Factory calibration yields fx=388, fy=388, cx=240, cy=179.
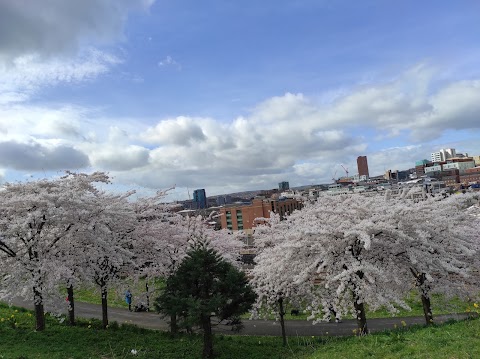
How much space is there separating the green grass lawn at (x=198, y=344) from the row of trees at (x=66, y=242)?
1.57 meters

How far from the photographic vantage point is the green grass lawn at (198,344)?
37.8 ft

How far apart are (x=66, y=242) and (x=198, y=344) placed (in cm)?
770

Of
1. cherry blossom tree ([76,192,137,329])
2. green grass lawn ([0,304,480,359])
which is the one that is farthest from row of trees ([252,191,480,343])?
cherry blossom tree ([76,192,137,329])

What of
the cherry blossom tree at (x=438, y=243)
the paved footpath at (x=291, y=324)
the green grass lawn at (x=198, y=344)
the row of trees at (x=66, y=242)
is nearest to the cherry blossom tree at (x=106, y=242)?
the row of trees at (x=66, y=242)

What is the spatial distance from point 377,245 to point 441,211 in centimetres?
332

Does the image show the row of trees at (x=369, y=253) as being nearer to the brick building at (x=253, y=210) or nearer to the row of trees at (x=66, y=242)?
the row of trees at (x=66, y=242)

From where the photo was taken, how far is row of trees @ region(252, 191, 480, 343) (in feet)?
49.4

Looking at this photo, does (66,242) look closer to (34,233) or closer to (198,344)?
(34,233)

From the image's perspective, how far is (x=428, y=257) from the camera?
15.8m

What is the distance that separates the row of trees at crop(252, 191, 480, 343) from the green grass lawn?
5.18 ft

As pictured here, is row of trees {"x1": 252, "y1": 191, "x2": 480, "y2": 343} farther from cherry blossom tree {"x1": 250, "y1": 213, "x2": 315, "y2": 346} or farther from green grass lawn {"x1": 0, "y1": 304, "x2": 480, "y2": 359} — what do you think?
green grass lawn {"x1": 0, "y1": 304, "x2": 480, "y2": 359}

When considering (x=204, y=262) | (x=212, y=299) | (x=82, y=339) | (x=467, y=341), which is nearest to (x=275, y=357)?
(x=212, y=299)

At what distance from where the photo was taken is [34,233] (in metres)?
17.2

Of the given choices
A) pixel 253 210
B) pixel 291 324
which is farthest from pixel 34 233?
pixel 253 210
